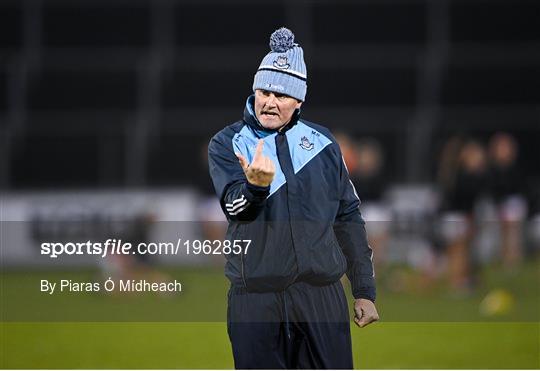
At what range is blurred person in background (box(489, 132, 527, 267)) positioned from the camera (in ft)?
55.6

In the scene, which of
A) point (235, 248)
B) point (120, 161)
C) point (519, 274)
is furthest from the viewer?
point (120, 161)

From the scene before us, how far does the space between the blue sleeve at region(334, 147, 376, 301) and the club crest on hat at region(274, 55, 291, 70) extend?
1.82 feet

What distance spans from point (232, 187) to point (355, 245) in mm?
774

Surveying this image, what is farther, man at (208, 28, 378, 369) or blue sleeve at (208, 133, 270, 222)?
man at (208, 28, 378, 369)

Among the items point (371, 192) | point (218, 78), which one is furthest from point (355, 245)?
point (218, 78)

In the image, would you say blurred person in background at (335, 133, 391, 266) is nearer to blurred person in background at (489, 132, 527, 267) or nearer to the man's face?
blurred person in background at (489, 132, 527, 267)

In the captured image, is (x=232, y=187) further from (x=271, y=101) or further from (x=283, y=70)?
(x=283, y=70)

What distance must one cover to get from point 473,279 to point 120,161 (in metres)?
7.12

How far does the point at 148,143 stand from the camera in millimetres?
20703

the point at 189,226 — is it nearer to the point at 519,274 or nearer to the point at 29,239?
the point at 29,239

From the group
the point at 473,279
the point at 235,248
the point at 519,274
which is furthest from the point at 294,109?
the point at 519,274

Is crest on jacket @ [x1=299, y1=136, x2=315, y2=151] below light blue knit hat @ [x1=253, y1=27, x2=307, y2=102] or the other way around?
below

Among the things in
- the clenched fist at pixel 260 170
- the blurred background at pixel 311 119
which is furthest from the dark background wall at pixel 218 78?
the clenched fist at pixel 260 170

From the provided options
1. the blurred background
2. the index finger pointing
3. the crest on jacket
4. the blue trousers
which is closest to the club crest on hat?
the crest on jacket
